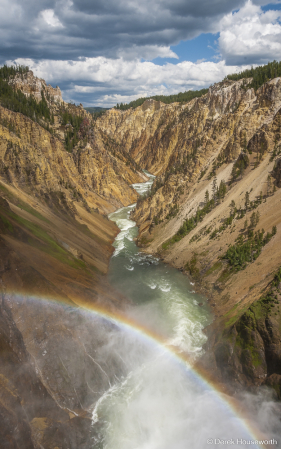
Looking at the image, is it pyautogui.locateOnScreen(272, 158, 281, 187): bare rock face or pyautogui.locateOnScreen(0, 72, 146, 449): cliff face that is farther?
pyautogui.locateOnScreen(272, 158, 281, 187): bare rock face

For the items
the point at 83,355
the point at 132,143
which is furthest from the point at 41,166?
the point at 132,143

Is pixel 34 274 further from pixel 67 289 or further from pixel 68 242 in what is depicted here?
pixel 68 242

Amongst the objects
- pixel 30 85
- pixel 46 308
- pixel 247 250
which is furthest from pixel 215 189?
pixel 30 85

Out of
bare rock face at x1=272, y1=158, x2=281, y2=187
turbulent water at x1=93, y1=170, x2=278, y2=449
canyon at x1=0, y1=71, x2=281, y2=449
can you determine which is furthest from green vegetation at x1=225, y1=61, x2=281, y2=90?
turbulent water at x1=93, y1=170, x2=278, y2=449

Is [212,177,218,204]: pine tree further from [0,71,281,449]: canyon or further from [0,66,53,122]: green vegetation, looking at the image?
[0,66,53,122]: green vegetation

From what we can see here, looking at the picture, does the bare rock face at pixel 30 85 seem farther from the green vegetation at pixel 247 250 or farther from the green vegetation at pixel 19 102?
the green vegetation at pixel 247 250

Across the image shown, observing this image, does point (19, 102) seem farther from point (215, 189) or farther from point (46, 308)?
point (46, 308)

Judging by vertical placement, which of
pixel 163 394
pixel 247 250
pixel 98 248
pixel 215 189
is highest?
pixel 215 189
